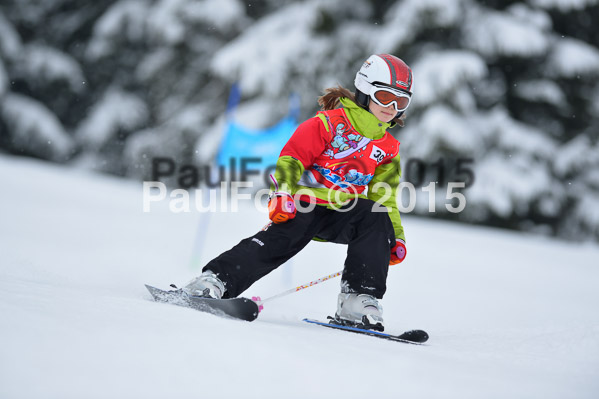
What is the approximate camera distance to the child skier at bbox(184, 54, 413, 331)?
8.15 ft

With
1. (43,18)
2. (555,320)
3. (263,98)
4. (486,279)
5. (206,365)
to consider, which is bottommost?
(206,365)

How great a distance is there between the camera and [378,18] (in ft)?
38.9

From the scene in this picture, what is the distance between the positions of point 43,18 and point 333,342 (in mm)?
16685

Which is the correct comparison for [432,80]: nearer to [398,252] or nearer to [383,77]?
[383,77]

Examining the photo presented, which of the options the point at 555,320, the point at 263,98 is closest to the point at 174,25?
the point at 263,98

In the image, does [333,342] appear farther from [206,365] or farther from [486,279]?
[486,279]

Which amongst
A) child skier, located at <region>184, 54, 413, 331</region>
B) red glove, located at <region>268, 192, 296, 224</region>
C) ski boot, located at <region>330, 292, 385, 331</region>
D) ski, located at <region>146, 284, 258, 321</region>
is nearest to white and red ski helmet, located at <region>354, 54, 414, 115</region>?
child skier, located at <region>184, 54, 413, 331</region>

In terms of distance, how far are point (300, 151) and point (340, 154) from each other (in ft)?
0.69

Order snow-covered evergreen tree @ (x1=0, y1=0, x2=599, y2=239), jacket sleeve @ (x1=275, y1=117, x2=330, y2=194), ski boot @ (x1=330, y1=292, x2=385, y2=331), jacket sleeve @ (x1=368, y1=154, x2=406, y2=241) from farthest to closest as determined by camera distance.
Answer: snow-covered evergreen tree @ (x1=0, y1=0, x2=599, y2=239), jacket sleeve @ (x1=368, y1=154, x2=406, y2=241), jacket sleeve @ (x1=275, y1=117, x2=330, y2=194), ski boot @ (x1=330, y1=292, x2=385, y2=331)

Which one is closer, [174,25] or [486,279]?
[486,279]

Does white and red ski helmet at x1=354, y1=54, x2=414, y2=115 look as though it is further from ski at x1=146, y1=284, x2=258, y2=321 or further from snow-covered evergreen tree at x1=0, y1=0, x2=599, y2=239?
snow-covered evergreen tree at x1=0, y1=0, x2=599, y2=239

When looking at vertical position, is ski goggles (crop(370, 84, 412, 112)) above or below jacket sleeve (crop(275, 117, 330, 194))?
above

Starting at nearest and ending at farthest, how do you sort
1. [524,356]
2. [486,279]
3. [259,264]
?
[524,356], [259,264], [486,279]

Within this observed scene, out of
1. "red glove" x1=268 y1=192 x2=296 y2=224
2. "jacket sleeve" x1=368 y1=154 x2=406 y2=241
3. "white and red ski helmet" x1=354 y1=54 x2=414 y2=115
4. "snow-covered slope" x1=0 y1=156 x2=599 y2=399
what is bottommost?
"snow-covered slope" x1=0 y1=156 x2=599 y2=399
